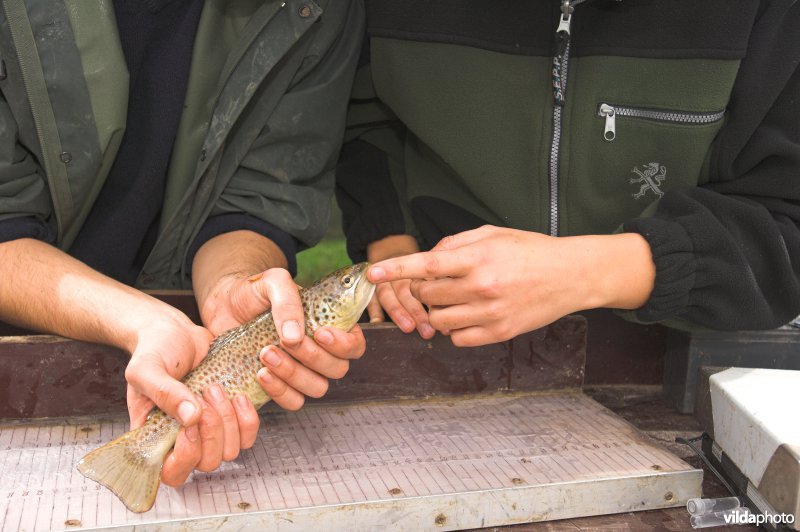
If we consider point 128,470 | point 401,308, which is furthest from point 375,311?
point 128,470

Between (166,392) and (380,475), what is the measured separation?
0.49 meters

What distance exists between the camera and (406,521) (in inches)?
67.1

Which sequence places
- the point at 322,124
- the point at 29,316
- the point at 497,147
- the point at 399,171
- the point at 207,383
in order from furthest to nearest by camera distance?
the point at 399,171 < the point at 322,124 < the point at 497,147 < the point at 29,316 < the point at 207,383

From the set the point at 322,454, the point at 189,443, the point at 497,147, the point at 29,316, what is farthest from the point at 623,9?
the point at 29,316

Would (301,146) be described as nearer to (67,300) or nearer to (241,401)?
(67,300)

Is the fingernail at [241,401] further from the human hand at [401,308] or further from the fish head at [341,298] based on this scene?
the human hand at [401,308]

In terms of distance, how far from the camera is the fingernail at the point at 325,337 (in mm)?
1890

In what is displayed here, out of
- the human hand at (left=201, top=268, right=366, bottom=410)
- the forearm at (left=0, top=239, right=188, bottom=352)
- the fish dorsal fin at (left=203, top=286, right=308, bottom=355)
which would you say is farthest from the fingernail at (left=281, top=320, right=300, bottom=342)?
the forearm at (left=0, top=239, right=188, bottom=352)

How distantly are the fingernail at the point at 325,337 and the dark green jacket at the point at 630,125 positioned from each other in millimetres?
844

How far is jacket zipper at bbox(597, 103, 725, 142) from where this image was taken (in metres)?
2.37

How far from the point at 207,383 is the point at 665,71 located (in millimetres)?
1510

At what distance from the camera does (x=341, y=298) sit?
196 cm

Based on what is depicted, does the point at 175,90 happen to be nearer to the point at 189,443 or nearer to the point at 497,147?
the point at 497,147

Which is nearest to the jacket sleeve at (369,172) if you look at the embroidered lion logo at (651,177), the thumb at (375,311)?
the thumb at (375,311)
